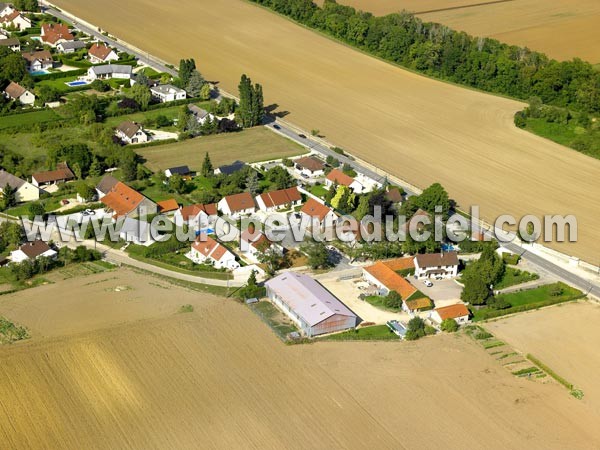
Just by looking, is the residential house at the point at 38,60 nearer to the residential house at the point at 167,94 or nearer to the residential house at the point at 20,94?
the residential house at the point at 20,94

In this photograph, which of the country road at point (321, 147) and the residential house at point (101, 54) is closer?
the country road at point (321, 147)

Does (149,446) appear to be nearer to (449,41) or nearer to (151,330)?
(151,330)

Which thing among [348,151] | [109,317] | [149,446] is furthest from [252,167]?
[149,446]

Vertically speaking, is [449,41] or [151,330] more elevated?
[449,41]

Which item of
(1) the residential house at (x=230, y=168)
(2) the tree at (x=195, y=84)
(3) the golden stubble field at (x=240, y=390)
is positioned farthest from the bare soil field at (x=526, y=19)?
(3) the golden stubble field at (x=240, y=390)

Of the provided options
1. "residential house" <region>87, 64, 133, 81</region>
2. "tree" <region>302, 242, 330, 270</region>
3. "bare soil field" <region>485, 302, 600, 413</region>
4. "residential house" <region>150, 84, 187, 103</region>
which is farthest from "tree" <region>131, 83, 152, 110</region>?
"bare soil field" <region>485, 302, 600, 413</region>

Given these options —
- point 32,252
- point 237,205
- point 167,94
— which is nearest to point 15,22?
point 167,94
